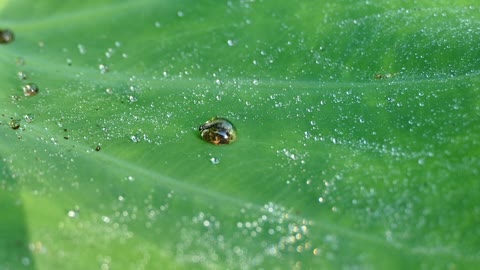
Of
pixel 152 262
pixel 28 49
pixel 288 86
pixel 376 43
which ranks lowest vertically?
pixel 152 262

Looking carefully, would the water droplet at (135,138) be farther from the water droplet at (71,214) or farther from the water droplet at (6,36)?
the water droplet at (6,36)

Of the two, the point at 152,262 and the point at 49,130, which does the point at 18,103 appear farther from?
the point at 152,262

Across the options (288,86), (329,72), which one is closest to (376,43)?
(329,72)

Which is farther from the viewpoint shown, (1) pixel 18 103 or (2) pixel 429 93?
(1) pixel 18 103

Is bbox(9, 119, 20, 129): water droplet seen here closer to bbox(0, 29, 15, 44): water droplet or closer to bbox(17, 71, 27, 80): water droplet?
bbox(17, 71, 27, 80): water droplet

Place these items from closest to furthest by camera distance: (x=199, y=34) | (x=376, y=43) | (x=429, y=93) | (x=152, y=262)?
1. (x=152, y=262)
2. (x=429, y=93)
3. (x=376, y=43)
4. (x=199, y=34)

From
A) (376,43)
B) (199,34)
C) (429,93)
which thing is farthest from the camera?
(199,34)

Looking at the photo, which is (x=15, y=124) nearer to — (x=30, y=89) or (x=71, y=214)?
(x=30, y=89)
